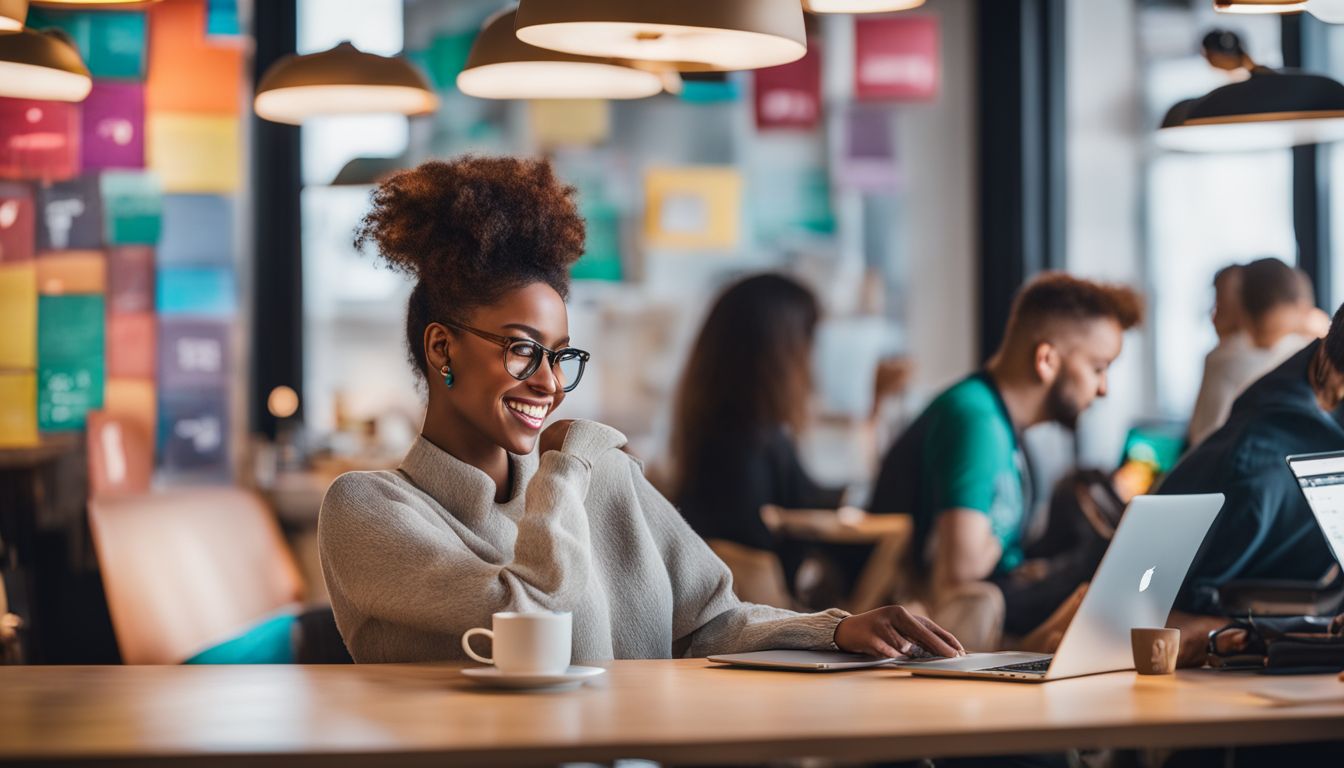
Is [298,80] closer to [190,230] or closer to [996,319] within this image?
[190,230]

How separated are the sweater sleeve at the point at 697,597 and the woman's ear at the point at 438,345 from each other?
0.35 metres

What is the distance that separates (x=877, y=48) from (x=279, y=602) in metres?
4.00

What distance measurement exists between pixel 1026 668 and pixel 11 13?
73.1 inches

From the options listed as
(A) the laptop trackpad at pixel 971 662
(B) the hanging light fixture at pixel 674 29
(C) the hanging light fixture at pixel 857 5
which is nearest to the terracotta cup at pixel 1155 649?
(A) the laptop trackpad at pixel 971 662

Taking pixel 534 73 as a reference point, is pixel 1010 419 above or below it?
below

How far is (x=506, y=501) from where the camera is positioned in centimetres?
234

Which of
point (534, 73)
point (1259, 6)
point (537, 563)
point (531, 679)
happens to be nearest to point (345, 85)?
point (534, 73)

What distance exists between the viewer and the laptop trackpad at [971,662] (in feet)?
6.64

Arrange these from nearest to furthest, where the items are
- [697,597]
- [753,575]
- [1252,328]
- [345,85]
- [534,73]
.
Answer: [697,597]
[534,73]
[345,85]
[1252,328]
[753,575]

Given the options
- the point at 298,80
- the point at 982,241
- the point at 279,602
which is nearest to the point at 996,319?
the point at 982,241

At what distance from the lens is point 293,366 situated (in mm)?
6965

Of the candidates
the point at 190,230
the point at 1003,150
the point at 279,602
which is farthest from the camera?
the point at 1003,150

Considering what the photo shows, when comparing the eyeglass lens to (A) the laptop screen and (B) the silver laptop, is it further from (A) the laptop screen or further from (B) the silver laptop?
(A) the laptop screen

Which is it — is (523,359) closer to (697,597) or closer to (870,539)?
(697,597)
